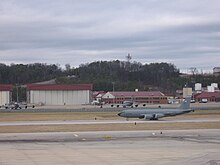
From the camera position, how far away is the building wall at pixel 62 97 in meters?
156

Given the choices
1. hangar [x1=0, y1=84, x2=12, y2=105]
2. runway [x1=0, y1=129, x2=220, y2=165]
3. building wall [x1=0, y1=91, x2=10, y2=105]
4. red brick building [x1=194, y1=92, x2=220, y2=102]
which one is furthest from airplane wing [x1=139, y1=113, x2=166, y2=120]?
red brick building [x1=194, y1=92, x2=220, y2=102]

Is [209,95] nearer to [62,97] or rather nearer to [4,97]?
[62,97]

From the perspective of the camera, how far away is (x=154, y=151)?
2952cm

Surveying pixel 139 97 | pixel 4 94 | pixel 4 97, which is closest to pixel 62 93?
pixel 4 94

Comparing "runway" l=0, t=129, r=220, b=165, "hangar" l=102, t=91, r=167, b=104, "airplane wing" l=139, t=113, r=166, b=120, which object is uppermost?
"hangar" l=102, t=91, r=167, b=104

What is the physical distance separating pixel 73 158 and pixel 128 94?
149 m

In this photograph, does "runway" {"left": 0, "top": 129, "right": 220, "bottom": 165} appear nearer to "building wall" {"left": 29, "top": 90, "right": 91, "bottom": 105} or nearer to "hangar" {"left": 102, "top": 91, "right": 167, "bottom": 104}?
"building wall" {"left": 29, "top": 90, "right": 91, "bottom": 105}

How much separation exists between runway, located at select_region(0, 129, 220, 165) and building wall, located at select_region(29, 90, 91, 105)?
113m

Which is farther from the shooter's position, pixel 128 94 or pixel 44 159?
pixel 128 94

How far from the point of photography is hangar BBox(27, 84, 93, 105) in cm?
15525

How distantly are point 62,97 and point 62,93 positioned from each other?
4.17ft

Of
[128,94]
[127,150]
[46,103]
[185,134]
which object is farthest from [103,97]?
[127,150]

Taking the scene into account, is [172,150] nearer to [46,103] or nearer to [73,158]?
[73,158]

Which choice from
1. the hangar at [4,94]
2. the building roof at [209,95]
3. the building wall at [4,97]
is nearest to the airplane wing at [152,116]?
the hangar at [4,94]
